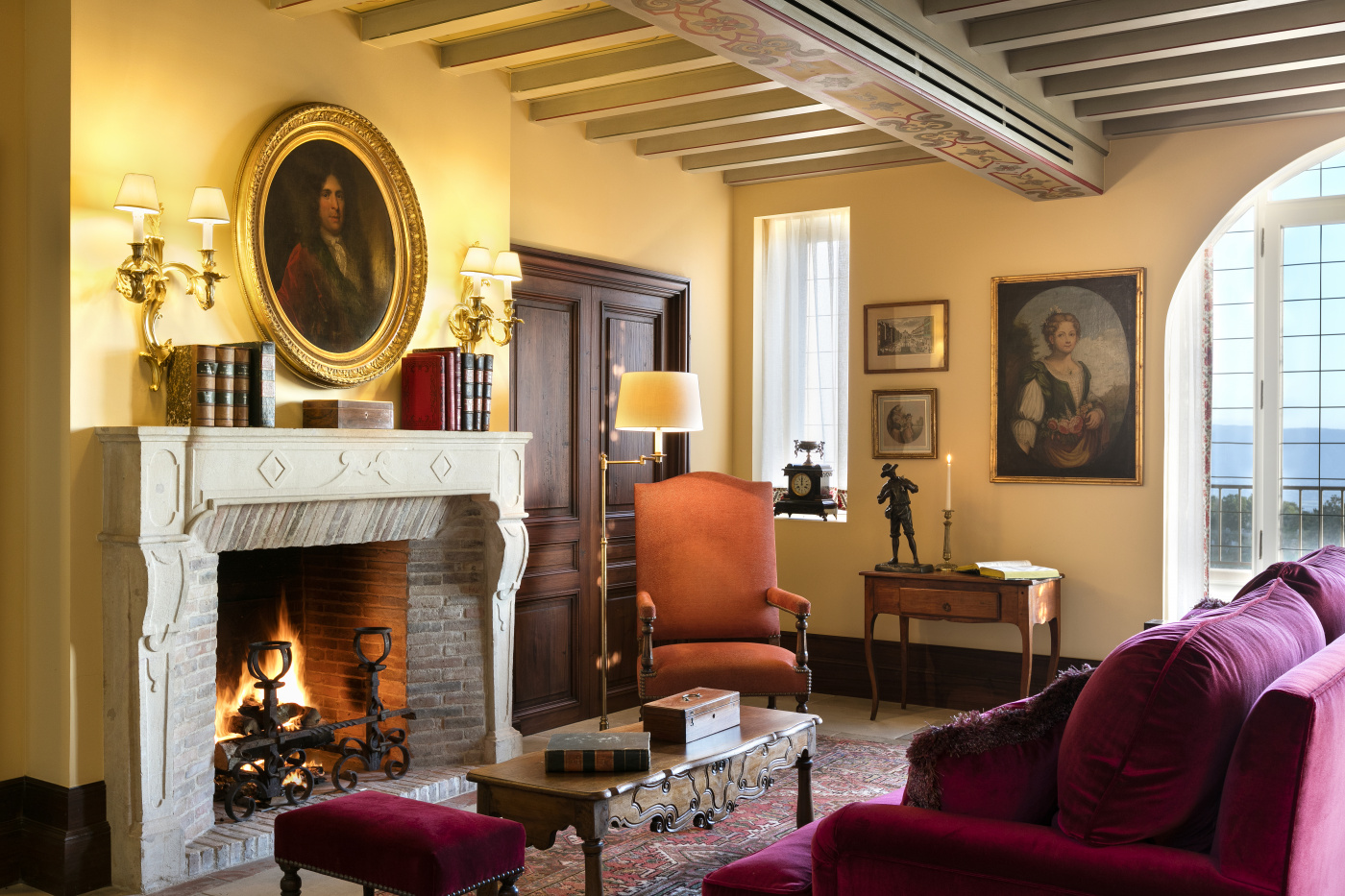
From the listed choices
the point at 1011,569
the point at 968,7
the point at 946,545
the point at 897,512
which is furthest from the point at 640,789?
the point at 946,545

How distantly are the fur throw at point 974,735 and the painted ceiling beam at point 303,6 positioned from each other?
10.6 ft

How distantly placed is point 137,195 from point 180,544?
1.08 metres

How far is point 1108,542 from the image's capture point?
5.67m

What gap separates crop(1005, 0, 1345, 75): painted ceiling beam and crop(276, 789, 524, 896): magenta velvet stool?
11.5ft

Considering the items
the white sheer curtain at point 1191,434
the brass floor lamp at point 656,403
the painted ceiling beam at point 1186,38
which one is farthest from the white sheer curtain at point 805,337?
the painted ceiling beam at point 1186,38

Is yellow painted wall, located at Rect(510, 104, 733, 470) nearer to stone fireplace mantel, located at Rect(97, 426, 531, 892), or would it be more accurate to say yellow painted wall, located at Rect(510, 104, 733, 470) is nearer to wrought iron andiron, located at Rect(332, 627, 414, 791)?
stone fireplace mantel, located at Rect(97, 426, 531, 892)

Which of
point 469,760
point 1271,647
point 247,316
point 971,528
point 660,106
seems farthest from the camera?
point 971,528

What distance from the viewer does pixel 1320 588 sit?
2658mm

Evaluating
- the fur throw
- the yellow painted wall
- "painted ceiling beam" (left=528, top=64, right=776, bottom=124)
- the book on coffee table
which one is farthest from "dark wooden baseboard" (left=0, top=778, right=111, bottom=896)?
"painted ceiling beam" (left=528, top=64, right=776, bottom=124)

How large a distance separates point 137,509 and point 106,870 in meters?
1.12

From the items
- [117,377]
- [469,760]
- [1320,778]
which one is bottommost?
[469,760]

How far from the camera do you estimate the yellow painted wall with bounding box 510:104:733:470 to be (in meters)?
5.44

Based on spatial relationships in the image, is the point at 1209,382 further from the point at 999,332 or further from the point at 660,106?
the point at 660,106

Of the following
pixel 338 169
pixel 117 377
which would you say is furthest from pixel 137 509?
pixel 338 169
